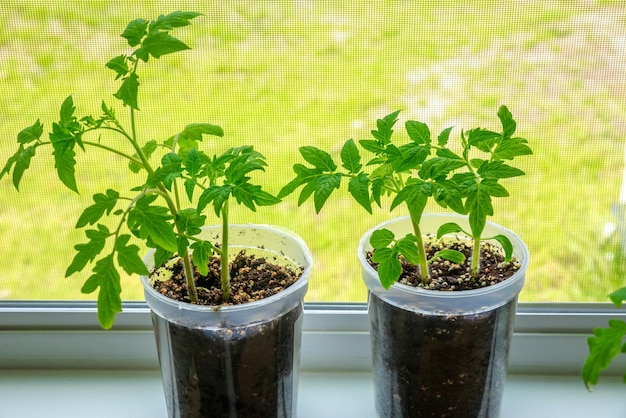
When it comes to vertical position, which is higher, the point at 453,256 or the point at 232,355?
the point at 453,256

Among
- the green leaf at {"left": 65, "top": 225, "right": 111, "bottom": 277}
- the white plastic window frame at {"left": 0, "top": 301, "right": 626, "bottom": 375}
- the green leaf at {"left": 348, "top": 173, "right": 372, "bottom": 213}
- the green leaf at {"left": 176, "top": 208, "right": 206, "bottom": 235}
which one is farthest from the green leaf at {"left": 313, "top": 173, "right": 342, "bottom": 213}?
the white plastic window frame at {"left": 0, "top": 301, "right": 626, "bottom": 375}

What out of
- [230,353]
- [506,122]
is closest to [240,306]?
[230,353]

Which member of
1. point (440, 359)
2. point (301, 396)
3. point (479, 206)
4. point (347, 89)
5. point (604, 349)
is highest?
point (347, 89)

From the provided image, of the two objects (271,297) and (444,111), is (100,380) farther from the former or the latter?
(444,111)

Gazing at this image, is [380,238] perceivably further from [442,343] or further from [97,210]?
[97,210]

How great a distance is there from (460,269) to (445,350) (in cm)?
13

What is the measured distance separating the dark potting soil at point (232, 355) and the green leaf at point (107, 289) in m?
0.15

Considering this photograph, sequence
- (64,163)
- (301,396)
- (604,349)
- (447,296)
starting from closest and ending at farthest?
1. (604,349)
2. (64,163)
3. (447,296)
4. (301,396)

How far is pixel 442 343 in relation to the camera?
0.97 metres

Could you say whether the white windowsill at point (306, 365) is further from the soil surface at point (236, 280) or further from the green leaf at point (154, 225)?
the green leaf at point (154, 225)

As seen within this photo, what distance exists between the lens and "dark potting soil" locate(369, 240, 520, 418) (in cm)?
97

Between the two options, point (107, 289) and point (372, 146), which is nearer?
point (107, 289)

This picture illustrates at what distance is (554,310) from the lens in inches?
46.2

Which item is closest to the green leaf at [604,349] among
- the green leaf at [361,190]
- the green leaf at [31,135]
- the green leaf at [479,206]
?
the green leaf at [479,206]
